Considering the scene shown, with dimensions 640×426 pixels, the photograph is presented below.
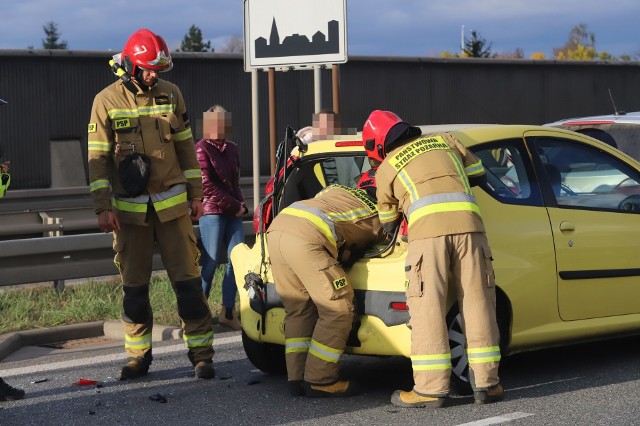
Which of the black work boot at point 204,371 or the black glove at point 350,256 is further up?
the black glove at point 350,256

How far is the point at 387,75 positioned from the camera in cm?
2706

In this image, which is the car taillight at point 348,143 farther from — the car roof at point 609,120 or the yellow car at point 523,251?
the car roof at point 609,120

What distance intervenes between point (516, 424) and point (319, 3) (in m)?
5.11

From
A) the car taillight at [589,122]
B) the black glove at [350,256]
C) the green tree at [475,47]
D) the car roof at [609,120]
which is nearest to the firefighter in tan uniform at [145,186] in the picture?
→ the black glove at [350,256]

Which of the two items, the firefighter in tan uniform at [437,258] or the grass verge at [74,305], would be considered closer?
the firefighter in tan uniform at [437,258]

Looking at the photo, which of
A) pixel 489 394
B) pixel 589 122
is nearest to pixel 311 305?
pixel 489 394

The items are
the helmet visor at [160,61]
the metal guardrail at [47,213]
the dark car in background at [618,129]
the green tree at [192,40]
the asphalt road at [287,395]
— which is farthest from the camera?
the green tree at [192,40]

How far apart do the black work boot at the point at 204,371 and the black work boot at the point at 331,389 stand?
2.92 ft

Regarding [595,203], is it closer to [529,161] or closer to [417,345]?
[529,161]

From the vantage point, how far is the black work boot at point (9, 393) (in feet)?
21.5

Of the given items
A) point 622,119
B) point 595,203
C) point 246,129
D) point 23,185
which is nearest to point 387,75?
point 246,129

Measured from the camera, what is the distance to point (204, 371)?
721 cm

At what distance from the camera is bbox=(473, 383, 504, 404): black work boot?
20.4 ft

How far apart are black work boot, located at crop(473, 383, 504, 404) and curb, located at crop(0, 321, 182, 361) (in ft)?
10.4
